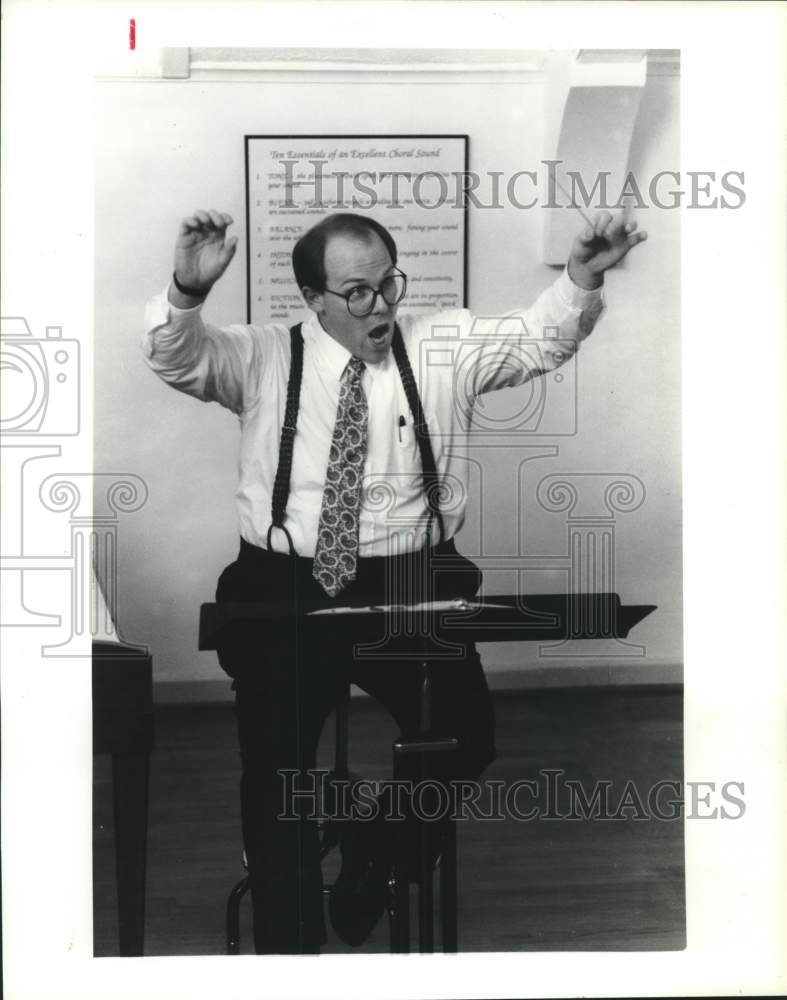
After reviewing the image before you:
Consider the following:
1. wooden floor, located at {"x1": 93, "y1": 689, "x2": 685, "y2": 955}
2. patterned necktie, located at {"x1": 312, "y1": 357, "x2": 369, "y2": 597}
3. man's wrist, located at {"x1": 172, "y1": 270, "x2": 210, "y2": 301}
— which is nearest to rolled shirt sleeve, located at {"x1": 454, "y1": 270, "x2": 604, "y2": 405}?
patterned necktie, located at {"x1": 312, "y1": 357, "x2": 369, "y2": 597}

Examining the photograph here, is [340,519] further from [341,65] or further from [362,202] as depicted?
[341,65]

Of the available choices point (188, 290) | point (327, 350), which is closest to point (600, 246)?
point (327, 350)

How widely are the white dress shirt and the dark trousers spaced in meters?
0.07

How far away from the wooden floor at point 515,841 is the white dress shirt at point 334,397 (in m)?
0.37

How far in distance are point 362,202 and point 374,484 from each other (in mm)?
Answer: 536

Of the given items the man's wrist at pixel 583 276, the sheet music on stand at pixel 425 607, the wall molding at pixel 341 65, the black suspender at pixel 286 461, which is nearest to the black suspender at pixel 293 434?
the black suspender at pixel 286 461

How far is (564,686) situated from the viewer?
9.57 ft

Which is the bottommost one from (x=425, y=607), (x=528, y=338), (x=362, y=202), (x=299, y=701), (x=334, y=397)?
(x=299, y=701)

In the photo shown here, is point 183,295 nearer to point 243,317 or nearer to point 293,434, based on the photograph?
point 243,317

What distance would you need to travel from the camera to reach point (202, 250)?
9.34ft

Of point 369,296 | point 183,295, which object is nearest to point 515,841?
point 369,296

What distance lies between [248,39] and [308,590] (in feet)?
3.43

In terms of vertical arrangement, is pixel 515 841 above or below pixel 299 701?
below

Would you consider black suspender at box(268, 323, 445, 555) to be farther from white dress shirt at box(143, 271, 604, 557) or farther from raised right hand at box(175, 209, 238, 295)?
raised right hand at box(175, 209, 238, 295)
